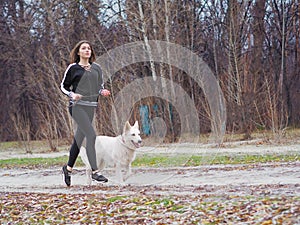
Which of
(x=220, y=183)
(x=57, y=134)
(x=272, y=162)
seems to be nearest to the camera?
(x=220, y=183)

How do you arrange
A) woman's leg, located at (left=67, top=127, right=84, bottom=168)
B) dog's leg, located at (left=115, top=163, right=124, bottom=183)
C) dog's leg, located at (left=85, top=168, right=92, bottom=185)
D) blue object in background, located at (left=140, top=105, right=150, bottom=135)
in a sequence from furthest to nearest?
1. blue object in background, located at (left=140, top=105, right=150, bottom=135)
2. dog's leg, located at (left=85, top=168, right=92, bottom=185)
3. dog's leg, located at (left=115, top=163, right=124, bottom=183)
4. woman's leg, located at (left=67, top=127, right=84, bottom=168)

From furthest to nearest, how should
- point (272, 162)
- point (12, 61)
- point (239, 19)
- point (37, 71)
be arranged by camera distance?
point (12, 61) → point (37, 71) → point (239, 19) → point (272, 162)

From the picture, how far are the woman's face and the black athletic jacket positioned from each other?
0.16 meters

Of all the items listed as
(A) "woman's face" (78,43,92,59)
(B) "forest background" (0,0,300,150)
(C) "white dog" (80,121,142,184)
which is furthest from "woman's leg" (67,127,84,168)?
(B) "forest background" (0,0,300,150)

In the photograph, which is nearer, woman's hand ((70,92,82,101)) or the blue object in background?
woman's hand ((70,92,82,101))

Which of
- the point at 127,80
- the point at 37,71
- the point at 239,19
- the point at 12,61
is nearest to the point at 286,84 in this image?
the point at 239,19

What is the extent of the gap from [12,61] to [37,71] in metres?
5.61

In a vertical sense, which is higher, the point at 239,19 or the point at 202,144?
the point at 239,19

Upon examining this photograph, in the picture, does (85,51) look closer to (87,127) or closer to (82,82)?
(82,82)

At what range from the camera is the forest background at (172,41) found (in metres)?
20.4

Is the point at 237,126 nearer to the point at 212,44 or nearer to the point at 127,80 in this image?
the point at 127,80

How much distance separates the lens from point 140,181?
8.83 metres

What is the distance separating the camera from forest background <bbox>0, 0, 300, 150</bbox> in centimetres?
2044

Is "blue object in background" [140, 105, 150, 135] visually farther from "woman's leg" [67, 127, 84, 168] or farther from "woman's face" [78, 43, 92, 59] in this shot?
"woman's face" [78, 43, 92, 59]
